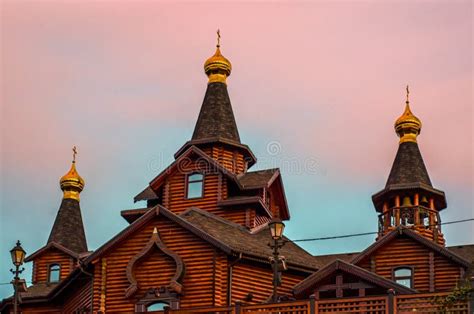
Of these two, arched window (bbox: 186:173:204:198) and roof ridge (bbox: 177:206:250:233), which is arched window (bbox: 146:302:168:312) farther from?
arched window (bbox: 186:173:204:198)

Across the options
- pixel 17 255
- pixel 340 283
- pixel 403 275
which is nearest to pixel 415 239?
pixel 403 275

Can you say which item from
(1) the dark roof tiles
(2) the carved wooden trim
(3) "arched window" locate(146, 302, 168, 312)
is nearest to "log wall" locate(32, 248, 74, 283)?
(1) the dark roof tiles

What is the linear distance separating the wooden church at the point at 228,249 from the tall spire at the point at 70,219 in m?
3.73

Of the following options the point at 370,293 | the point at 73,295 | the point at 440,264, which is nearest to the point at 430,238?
the point at 440,264

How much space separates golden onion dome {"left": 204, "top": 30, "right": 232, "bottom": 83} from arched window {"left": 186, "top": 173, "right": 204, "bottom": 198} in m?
6.23

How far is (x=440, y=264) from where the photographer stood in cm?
4028

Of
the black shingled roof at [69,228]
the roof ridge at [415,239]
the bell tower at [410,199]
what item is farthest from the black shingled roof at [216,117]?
the black shingled roof at [69,228]

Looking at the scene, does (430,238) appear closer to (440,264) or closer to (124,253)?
(440,264)

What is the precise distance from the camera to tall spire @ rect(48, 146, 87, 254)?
52.3m

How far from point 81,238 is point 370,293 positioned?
2010cm

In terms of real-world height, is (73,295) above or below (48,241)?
below

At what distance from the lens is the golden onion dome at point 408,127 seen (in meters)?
49.2

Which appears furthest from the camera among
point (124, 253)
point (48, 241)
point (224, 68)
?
point (48, 241)

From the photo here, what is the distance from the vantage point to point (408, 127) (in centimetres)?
4925
